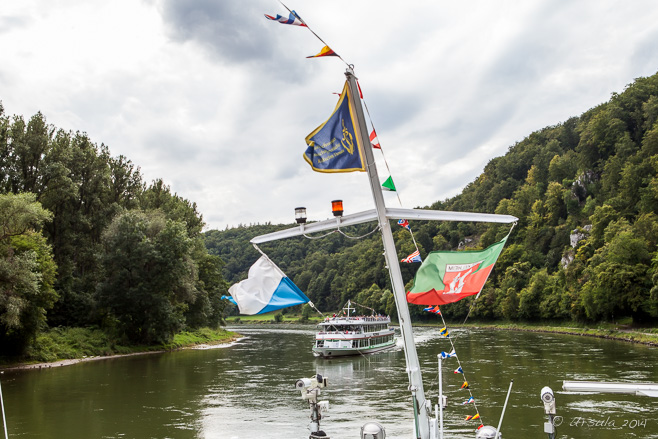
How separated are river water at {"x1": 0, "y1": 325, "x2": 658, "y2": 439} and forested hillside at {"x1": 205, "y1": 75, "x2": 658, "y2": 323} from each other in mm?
24530

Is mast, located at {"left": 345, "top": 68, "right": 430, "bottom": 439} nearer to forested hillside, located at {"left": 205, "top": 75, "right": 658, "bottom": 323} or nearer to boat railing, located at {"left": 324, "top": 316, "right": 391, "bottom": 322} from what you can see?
boat railing, located at {"left": 324, "top": 316, "right": 391, "bottom": 322}

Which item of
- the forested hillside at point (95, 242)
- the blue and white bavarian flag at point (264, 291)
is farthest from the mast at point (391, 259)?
the forested hillside at point (95, 242)

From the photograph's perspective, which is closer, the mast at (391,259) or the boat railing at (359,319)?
the mast at (391,259)

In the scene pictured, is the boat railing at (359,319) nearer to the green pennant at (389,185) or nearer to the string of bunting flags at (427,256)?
the green pennant at (389,185)

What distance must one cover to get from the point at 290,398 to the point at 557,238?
100208 millimetres

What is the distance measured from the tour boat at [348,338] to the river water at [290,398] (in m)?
5.32

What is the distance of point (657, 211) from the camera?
249 ft

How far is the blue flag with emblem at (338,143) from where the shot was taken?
25.4ft

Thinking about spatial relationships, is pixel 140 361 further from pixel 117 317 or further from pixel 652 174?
pixel 652 174

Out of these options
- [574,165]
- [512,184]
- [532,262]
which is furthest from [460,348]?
[512,184]

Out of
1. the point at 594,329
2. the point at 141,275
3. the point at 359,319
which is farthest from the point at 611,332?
the point at 141,275

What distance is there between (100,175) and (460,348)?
Answer: 1448 inches

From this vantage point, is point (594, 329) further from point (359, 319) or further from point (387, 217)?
point (387, 217)

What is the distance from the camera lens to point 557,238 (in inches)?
4382
